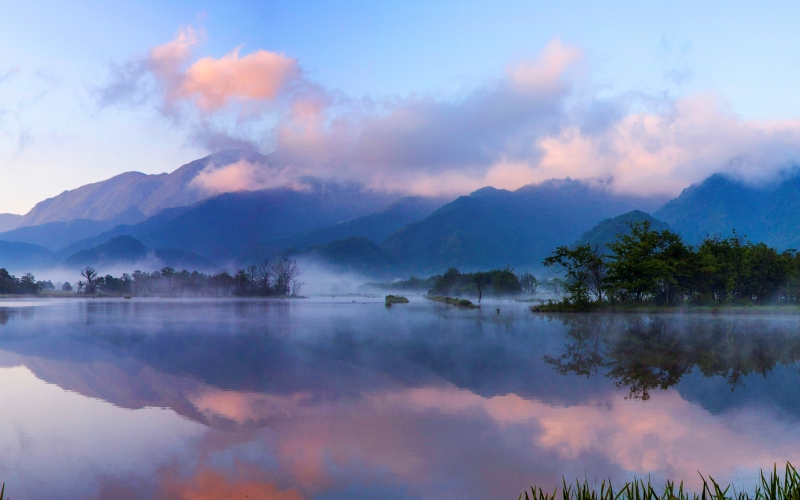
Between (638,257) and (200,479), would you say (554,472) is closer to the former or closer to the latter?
(200,479)

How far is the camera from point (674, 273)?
41750 mm

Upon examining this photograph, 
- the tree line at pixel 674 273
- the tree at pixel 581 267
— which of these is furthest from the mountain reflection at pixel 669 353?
the tree at pixel 581 267

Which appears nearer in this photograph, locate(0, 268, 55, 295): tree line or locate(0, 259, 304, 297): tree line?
locate(0, 268, 55, 295): tree line

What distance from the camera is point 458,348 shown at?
19812 mm

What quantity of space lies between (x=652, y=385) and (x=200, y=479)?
10214mm

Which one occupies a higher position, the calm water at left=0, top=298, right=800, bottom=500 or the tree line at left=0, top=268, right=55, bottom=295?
the tree line at left=0, top=268, right=55, bottom=295

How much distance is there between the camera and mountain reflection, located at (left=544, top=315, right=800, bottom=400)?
1436cm

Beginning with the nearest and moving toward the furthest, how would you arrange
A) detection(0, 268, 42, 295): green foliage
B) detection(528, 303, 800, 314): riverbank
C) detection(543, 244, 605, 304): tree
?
1. detection(528, 303, 800, 314): riverbank
2. detection(543, 244, 605, 304): tree
3. detection(0, 268, 42, 295): green foliage

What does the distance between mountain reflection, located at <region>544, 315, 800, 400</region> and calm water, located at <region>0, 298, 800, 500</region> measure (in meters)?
0.15

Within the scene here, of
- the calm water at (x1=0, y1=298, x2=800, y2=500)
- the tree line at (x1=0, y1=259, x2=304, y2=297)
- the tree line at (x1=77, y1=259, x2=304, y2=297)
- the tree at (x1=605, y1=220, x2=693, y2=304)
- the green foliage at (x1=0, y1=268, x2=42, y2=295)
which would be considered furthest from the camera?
the tree line at (x1=77, y1=259, x2=304, y2=297)

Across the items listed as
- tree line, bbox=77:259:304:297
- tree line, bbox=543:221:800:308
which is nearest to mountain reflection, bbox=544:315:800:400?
tree line, bbox=543:221:800:308

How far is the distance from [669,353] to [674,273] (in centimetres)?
2610

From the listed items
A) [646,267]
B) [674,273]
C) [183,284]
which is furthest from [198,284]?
[674,273]

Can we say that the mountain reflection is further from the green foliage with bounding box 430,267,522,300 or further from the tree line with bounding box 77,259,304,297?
the tree line with bounding box 77,259,304,297
